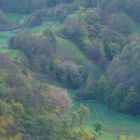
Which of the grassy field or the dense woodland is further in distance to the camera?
the grassy field

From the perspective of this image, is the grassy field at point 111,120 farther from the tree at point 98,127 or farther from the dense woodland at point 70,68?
the tree at point 98,127

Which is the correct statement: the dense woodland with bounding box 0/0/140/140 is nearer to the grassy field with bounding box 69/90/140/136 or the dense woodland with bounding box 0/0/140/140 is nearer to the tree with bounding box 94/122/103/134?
the tree with bounding box 94/122/103/134

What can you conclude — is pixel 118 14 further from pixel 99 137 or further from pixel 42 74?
pixel 99 137

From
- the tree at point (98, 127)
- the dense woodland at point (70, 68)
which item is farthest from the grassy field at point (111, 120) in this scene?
the tree at point (98, 127)

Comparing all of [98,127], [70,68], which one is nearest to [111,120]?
[98,127]

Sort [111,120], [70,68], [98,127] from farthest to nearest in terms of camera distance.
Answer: [70,68], [111,120], [98,127]

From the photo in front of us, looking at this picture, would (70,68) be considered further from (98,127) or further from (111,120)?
(98,127)

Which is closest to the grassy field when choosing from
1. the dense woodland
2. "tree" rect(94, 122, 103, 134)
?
the dense woodland
